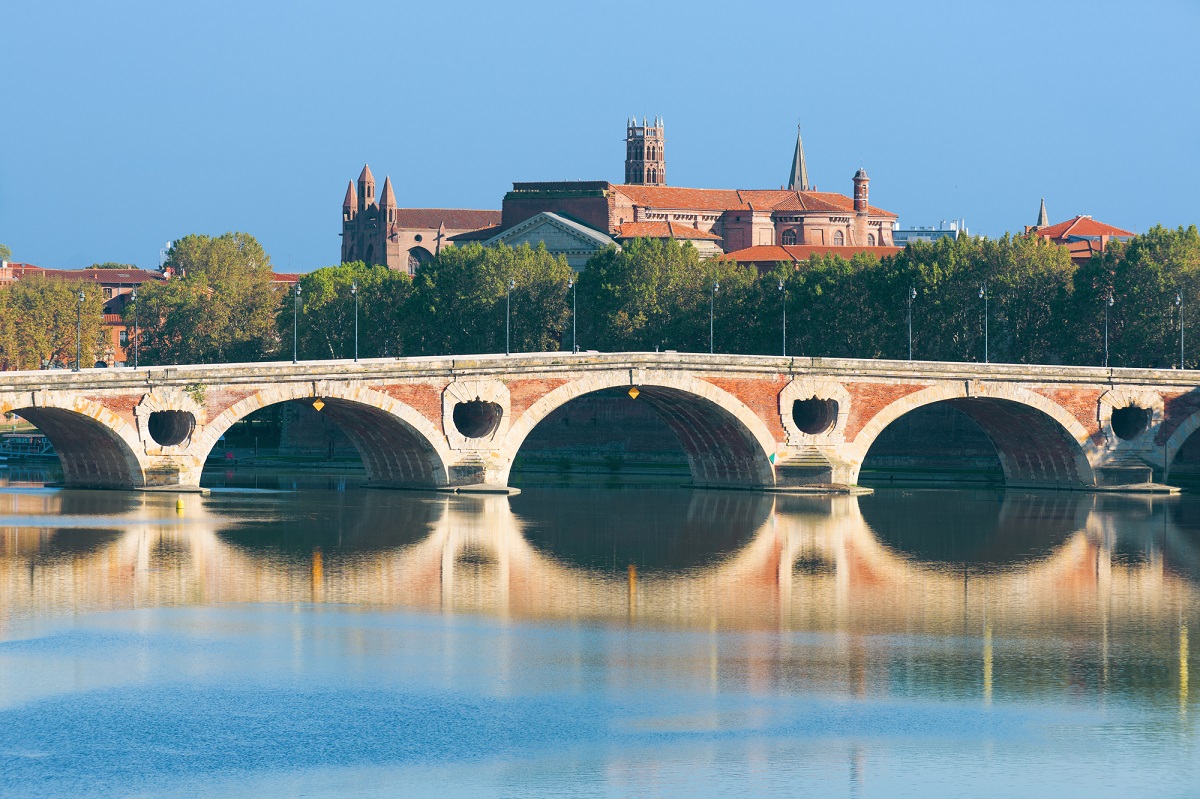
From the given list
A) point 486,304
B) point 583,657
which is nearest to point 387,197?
point 486,304

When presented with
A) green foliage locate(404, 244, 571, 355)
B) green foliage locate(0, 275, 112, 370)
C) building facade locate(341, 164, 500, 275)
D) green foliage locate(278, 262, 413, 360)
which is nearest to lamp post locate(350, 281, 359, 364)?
green foliage locate(404, 244, 571, 355)

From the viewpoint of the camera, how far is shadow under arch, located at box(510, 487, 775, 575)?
2375 inches

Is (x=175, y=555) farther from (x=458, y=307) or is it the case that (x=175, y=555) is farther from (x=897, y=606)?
(x=458, y=307)

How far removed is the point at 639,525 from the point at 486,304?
49425 mm

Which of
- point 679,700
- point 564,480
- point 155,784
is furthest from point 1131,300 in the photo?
point 155,784

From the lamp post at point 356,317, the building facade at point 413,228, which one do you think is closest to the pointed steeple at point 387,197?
the building facade at point 413,228

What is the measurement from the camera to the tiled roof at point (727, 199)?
167000 mm

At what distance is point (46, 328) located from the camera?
14538 centimetres

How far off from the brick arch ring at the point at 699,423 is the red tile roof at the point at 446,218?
103550 millimetres

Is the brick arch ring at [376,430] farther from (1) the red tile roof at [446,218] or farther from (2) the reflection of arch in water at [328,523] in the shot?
(1) the red tile roof at [446,218]

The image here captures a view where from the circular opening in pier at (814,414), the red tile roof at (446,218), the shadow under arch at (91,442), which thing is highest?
the red tile roof at (446,218)

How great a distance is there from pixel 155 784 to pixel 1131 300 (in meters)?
82.6

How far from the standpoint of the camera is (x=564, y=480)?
100125 millimetres

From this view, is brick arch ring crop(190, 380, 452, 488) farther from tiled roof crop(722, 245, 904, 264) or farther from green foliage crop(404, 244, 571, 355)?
tiled roof crop(722, 245, 904, 264)
